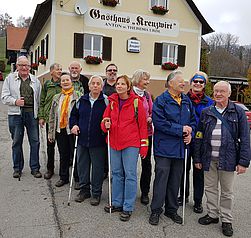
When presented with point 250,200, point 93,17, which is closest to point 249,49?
point 93,17

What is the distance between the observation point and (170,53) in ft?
63.3

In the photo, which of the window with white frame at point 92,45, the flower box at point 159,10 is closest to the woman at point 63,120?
the window with white frame at point 92,45

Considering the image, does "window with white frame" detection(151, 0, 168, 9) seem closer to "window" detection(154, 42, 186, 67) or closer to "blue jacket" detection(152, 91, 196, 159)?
"window" detection(154, 42, 186, 67)

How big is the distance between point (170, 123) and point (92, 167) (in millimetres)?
1351

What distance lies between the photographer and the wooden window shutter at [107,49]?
17.2 m

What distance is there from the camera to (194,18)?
19656 mm

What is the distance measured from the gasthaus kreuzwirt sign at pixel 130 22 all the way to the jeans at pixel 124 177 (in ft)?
45.8

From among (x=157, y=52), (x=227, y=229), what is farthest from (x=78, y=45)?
(x=227, y=229)

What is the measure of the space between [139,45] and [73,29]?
406 centimetres

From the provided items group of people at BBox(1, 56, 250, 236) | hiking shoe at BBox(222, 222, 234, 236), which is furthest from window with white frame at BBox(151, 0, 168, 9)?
hiking shoe at BBox(222, 222, 234, 236)

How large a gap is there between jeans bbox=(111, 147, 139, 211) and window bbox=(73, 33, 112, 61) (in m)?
13.2

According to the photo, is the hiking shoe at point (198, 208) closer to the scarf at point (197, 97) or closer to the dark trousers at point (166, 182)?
the dark trousers at point (166, 182)

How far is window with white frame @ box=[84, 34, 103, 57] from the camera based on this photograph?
664 inches

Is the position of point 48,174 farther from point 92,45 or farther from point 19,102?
point 92,45
